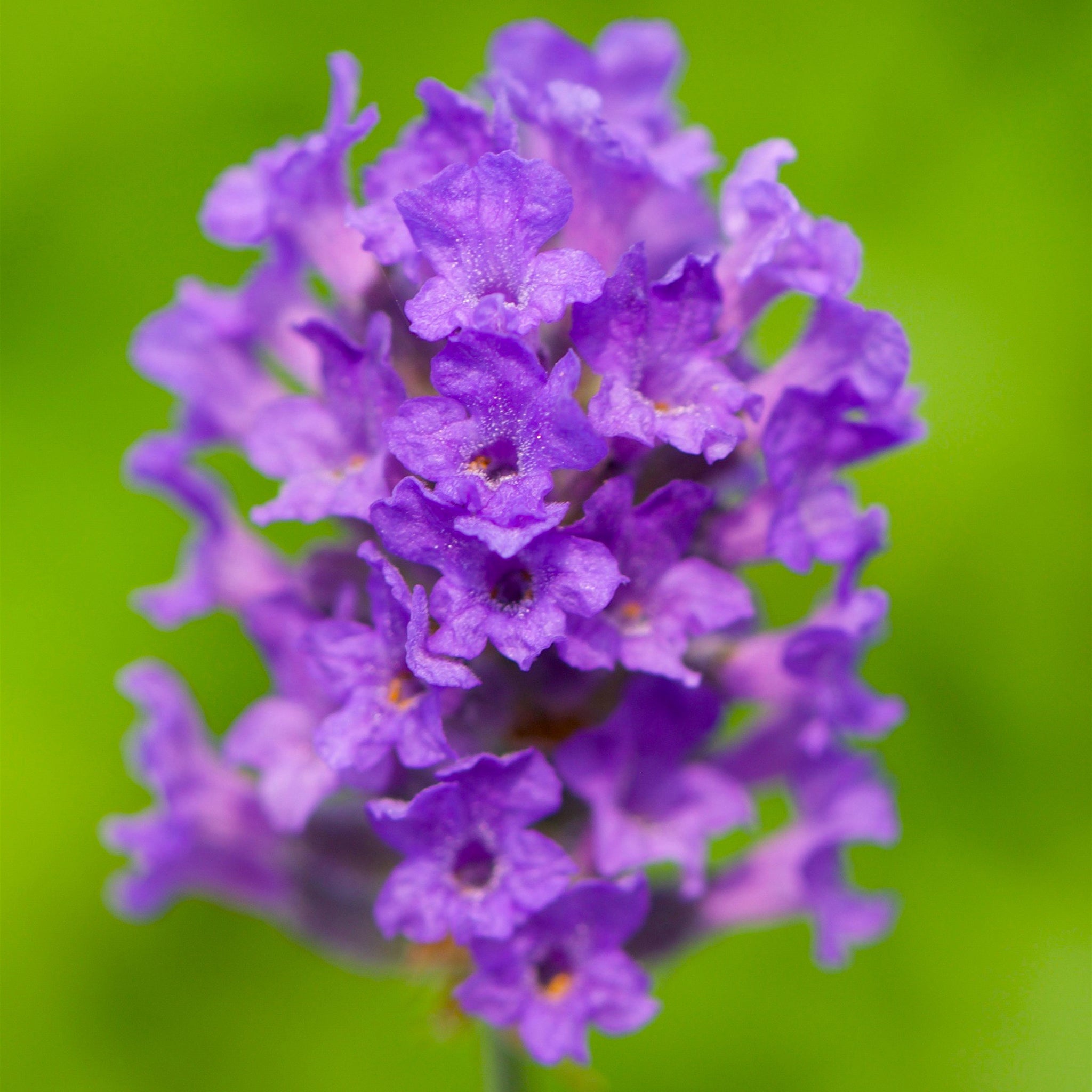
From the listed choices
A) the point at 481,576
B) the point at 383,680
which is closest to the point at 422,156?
the point at 481,576

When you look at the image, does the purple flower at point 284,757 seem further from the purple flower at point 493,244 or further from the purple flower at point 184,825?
the purple flower at point 493,244

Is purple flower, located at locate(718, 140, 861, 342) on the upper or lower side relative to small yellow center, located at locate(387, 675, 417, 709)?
upper

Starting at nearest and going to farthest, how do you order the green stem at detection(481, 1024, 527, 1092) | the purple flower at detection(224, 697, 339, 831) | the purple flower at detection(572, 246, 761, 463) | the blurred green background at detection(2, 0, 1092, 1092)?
the purple flower at detection(572, 246, 761, 463)
the purple flower at detection(224, 697, 339, 831)
the green stem at detection(481, 1024, 527, 1092)
the blurred green background at detection(2, 0, 1092, 1092)

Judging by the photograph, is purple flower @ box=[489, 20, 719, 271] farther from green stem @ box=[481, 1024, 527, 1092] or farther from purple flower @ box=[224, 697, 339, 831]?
green stem @ box=[481, 1024, 527, 1092]

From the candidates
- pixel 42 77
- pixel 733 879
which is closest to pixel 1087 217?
pixel 733 879

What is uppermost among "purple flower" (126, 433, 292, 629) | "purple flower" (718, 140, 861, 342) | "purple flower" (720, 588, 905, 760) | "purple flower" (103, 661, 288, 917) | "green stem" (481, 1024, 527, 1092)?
"purple flower" (718, 140, 861, 342)

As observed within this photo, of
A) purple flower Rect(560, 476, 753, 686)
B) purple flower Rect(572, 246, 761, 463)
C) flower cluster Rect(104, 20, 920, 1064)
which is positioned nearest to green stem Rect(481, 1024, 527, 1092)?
flower cluster Rect(104, 20, 920, 1064)
